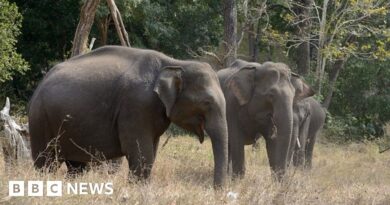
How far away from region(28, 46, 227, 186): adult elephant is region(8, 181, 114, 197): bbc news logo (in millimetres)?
1994

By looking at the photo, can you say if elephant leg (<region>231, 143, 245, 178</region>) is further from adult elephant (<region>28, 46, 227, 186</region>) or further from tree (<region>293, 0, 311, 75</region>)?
tree (<region>293, 0, 311, 75</region>)

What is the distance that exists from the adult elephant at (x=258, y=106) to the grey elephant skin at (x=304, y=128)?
2.87 feet

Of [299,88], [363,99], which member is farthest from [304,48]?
[299,88]

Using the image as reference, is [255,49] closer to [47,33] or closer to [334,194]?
[47,33]

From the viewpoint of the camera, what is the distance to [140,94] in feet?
33.0

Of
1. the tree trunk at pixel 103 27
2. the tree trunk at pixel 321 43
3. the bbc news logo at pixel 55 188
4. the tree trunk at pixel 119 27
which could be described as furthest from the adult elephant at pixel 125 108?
the tree trunk at pixel 321 43

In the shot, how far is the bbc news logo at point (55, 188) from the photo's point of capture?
7138mm

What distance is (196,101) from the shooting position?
33.6 feet

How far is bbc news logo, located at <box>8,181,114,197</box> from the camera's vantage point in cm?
714

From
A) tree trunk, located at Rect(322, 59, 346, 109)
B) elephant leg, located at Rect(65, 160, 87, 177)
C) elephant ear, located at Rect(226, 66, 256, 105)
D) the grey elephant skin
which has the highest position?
elephant ear, located at Rect(226, 66, 256, 105)

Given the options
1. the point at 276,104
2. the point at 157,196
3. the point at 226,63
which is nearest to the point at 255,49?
the point at 226,63

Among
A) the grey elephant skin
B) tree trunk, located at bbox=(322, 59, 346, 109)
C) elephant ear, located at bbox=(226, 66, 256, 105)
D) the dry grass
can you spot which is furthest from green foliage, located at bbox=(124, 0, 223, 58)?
elephant ear, located at bbox=(226, 66, 256, 105)

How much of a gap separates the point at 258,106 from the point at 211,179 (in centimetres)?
173

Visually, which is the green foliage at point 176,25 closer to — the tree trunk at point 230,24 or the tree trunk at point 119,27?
the tree trunk at point 230,24
